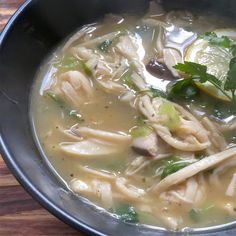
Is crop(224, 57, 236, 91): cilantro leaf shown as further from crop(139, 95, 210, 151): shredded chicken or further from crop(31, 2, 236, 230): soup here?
crop(139, 95, 210, 151): shredded chicken

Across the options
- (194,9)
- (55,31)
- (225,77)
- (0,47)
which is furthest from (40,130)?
(194,9)

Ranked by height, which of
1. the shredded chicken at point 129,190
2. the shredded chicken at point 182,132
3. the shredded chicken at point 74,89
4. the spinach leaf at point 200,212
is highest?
the shredded chicken at point 74,89

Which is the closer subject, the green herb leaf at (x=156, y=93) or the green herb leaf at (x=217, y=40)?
the green herb leaf at (x=156, y=93)

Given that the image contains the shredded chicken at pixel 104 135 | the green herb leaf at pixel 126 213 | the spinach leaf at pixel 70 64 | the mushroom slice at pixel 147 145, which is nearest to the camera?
the green herb leaf at pixel 126 213

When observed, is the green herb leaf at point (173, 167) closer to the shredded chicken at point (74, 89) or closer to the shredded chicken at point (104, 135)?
the shredded chicken at point (104, 135)

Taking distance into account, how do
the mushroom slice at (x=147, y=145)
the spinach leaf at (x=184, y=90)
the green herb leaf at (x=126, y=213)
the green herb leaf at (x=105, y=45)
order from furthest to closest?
1. the green herb leaf at (x=105, y=45)
2. the spinach leaf at (x=184, y=90)
3. the mushroom slice at (x=147, y=145)
4. the green herb leaf at (x=126, y=213)

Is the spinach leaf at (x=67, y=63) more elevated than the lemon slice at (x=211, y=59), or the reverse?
the spinach leaf at (x=67, y=63)

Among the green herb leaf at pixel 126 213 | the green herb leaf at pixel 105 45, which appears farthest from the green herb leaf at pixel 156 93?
the green herb leaf at pixel 126 213

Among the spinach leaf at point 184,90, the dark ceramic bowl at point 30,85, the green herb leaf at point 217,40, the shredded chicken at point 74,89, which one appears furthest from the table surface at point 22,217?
the green herb leaf at point 217,40
